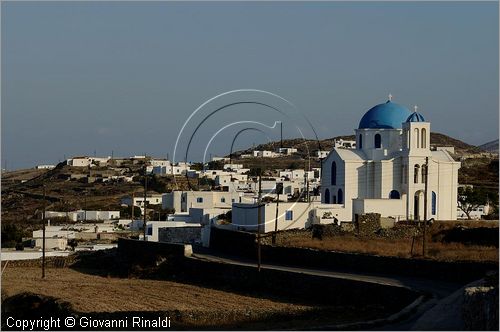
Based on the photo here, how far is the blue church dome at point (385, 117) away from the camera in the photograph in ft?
153

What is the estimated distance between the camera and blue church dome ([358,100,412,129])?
46594mm

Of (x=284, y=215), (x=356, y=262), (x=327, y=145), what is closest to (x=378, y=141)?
(x=284, y=215)

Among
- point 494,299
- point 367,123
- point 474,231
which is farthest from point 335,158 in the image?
point 494,299

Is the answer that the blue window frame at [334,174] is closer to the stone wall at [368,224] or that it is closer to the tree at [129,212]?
Result: the stone wall at [368,224]

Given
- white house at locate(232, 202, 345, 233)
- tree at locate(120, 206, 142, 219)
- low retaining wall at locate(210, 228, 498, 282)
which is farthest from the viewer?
tree at locate(120, 206, 142, 219)

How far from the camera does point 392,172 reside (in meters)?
45.5

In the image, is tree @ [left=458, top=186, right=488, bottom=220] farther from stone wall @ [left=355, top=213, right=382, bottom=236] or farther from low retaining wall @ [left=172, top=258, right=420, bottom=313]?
low retaining wall @ [left=172, top=258, right=420, bottom=313]

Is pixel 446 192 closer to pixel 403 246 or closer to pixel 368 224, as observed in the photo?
pixel 368 224

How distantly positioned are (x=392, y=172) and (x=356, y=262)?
1632 cm

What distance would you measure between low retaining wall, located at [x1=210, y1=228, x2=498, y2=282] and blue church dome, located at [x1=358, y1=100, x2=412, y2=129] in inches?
413

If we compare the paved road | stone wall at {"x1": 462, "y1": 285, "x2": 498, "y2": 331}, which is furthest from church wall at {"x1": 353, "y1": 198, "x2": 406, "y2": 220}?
stone wall at {"x1": 462, "y1": 285, "x2": 498, "y2": 331}

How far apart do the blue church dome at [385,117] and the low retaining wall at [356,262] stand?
10.5 meters

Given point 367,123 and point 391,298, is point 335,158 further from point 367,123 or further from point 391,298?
point 391,298

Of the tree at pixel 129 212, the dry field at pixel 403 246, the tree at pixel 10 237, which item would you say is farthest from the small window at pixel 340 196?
the tree at pixel 129 212
